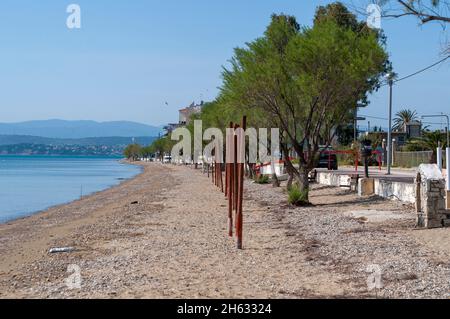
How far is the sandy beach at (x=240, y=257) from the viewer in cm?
1051

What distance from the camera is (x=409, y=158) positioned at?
50.4m

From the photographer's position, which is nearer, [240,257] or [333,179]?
[240,257]

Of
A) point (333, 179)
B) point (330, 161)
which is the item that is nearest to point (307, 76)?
point (333, 179)

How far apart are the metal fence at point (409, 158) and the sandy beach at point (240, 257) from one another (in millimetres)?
23577

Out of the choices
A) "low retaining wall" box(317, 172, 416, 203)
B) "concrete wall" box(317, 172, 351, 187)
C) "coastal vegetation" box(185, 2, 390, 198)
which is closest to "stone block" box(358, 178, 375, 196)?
"low retaining wall" box(317, 172, 416, 203)

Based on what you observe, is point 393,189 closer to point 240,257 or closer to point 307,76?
point 307,76

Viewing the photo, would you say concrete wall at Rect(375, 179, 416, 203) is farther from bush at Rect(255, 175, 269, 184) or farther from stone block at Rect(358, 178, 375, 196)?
bush at Rect(255, 175, 269, 184)

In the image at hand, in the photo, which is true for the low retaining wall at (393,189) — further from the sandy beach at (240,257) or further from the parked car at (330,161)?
the parked car at (330,161)

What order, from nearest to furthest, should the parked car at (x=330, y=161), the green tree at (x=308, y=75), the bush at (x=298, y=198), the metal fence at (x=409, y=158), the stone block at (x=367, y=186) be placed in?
the green tree at (x=308, y=75)
the bush at (x=298, y=198)
the stone block at (x=367, y=186)
the metal fence at (x=409, y=158)
the parked car at (x=330, y=161)

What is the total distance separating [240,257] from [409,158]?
38693 mm

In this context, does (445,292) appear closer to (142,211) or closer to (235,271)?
(235,271)

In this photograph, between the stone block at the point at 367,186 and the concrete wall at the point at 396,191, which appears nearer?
the concrete wall at the point at 396,191

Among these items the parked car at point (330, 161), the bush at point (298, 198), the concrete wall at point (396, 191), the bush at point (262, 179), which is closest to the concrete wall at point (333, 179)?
the concrete wall at point (396, 191)
